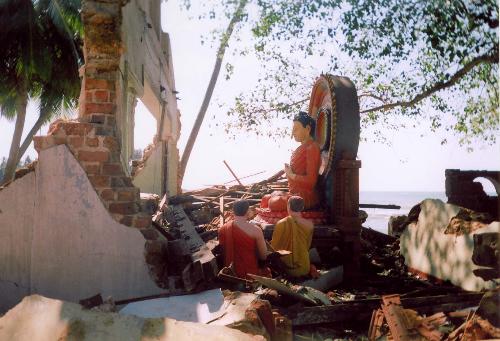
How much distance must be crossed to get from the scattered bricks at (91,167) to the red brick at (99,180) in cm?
4

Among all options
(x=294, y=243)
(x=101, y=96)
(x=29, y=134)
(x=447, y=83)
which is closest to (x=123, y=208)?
(x=101, y=96)

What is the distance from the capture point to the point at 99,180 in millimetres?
3967

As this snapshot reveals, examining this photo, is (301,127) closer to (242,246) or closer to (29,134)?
(242,246)

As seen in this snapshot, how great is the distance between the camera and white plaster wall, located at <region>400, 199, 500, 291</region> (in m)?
5.34

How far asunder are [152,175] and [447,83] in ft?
28.5

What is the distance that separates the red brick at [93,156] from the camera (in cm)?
395

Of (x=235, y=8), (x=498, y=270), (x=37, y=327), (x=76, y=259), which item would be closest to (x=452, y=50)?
(x=235, y=8)

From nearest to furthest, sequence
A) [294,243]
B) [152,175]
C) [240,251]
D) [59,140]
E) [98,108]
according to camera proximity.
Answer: [59,140] < [98,108] < [240,251] < [294,243] < [152,175]

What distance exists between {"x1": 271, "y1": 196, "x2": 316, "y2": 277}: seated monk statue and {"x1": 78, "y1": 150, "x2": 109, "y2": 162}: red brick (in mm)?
2560

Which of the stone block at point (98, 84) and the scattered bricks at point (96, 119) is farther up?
the stone block at point (98, 84)

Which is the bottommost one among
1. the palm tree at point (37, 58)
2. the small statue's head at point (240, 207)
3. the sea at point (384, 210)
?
the sea at point (384, 210)

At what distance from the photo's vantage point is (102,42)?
4.12m

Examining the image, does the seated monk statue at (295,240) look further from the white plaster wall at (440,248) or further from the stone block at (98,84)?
the stone block at (98,84)

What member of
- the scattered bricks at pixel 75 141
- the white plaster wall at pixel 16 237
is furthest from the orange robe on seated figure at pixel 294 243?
the white plaster wall at pixel 16 237
